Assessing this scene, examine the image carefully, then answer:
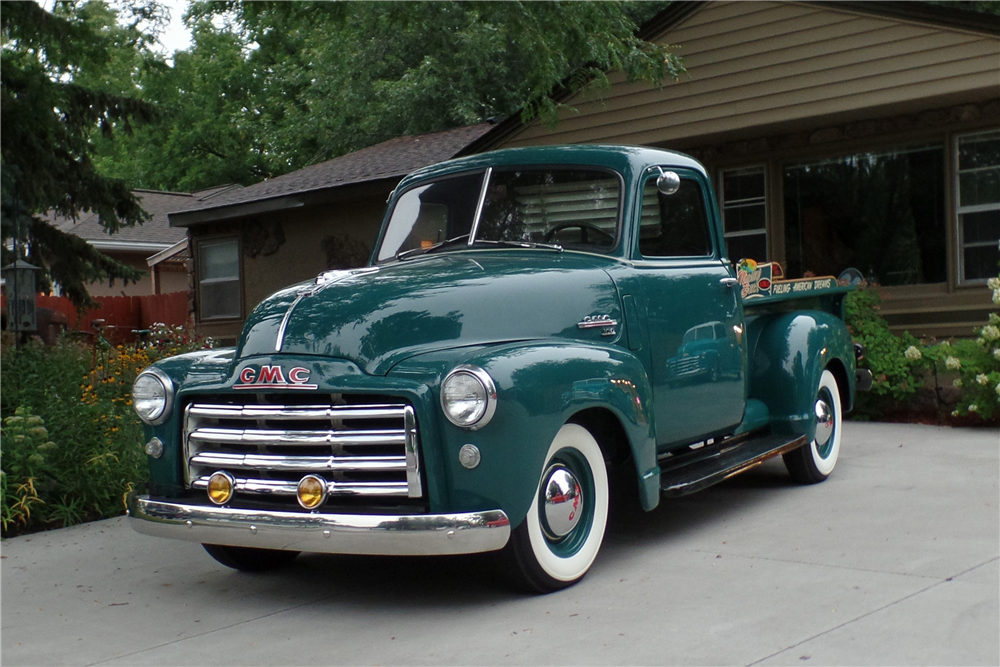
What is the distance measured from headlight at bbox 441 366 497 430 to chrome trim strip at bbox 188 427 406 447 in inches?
8.8

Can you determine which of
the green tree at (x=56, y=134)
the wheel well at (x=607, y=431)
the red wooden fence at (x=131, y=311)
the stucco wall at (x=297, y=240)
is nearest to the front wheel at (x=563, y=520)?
the wheel well at (x=607, y=431)

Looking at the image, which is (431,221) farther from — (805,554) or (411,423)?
(805,554)

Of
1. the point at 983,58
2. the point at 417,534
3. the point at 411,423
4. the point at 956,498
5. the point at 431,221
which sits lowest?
the point at 956,498

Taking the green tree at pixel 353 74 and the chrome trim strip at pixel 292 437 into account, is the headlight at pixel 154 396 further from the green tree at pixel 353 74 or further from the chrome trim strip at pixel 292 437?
the green tree at pixel 353 74

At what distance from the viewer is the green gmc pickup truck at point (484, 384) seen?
4043 mm

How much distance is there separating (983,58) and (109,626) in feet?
28.1

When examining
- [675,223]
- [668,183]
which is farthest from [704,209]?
[668,183]

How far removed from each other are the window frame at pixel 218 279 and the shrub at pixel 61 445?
869 centimetres

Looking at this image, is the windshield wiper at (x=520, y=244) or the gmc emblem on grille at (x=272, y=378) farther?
the windshield wiper at (x=520, y=244)

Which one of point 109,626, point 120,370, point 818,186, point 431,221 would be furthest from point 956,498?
point 120,370

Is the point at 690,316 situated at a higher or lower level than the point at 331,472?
higher

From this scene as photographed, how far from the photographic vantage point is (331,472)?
4172 millimetres

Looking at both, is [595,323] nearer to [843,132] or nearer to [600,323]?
[600,323]

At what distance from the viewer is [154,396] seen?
187 inches
